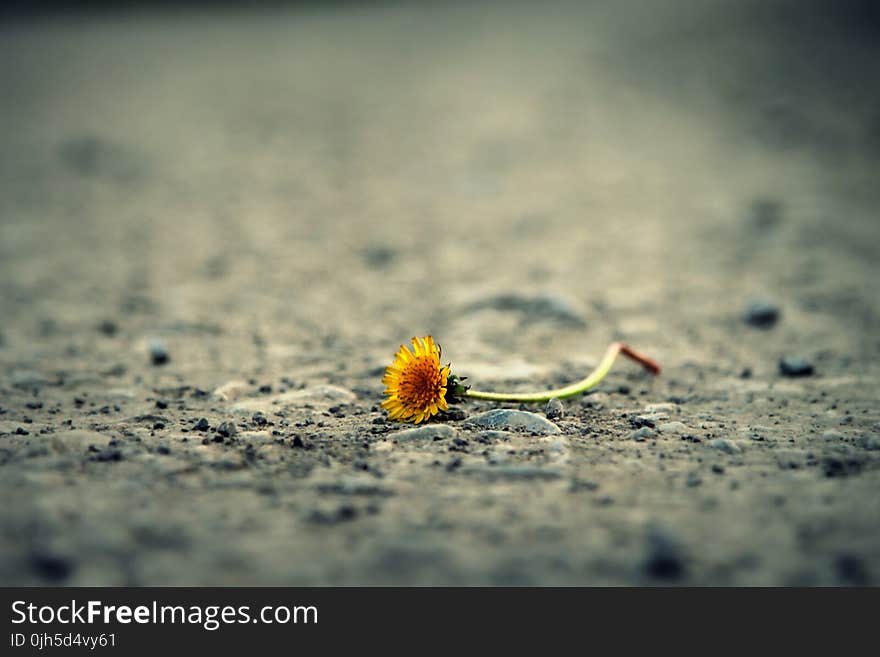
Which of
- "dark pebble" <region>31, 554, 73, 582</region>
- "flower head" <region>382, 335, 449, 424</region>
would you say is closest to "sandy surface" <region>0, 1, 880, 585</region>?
"dark pebble" <region>31, 554, 73, 582</region>

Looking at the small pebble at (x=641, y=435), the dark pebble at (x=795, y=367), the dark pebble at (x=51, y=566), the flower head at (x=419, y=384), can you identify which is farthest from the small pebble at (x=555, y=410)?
the dark pebble at (x=51, y=566)

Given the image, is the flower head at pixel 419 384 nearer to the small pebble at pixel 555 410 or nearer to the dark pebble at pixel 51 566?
the small pebble at pixel 555 410

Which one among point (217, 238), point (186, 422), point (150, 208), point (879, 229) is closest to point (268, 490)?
point (186, 422)

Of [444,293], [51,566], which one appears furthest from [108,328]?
[51,566]

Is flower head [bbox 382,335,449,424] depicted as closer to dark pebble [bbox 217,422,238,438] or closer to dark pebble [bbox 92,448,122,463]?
dark pebble [bbox 217,422,238,438]
